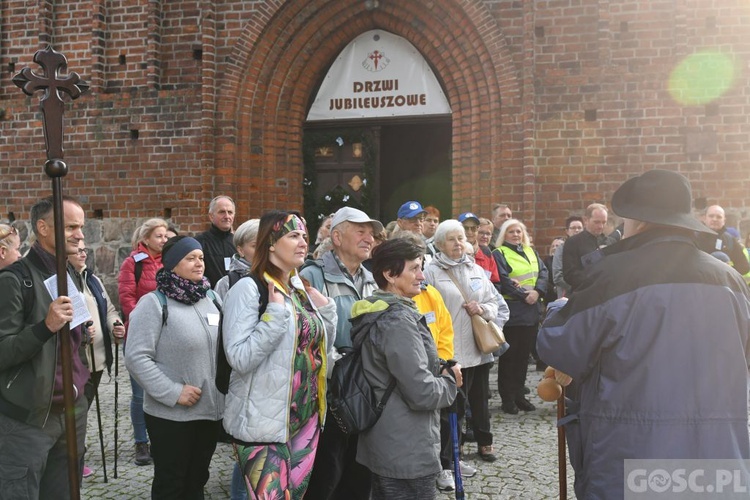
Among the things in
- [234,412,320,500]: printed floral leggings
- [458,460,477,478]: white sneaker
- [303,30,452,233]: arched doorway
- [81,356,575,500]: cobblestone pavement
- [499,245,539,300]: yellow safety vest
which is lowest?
[81,356,575,500]: cobblestone pavement

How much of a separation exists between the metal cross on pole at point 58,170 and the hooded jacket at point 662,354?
2.06 meters

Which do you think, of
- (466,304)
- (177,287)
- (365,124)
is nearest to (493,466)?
(466,304)

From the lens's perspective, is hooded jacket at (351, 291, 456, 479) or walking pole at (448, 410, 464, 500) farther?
walking pole at (448, 410, 464, 500)

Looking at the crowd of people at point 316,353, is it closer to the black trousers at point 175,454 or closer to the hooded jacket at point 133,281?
the black trousers at point 175,454

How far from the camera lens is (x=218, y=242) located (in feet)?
19.2

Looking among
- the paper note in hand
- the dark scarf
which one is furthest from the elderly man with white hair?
the paper note in hand

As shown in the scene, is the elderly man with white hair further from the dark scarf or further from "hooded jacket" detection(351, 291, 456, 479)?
the dark scarf

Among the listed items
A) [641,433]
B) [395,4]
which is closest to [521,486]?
[641,433]

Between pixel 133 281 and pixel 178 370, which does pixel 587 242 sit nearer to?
pixel 133 281

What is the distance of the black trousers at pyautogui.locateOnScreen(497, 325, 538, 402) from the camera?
20.2 ft

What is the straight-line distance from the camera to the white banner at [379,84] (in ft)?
32.0

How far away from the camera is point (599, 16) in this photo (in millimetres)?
8578

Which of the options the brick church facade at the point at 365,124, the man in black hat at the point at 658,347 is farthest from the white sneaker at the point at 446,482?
the brick church facade at the point at 365,124

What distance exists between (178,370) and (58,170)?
113 centimetres
